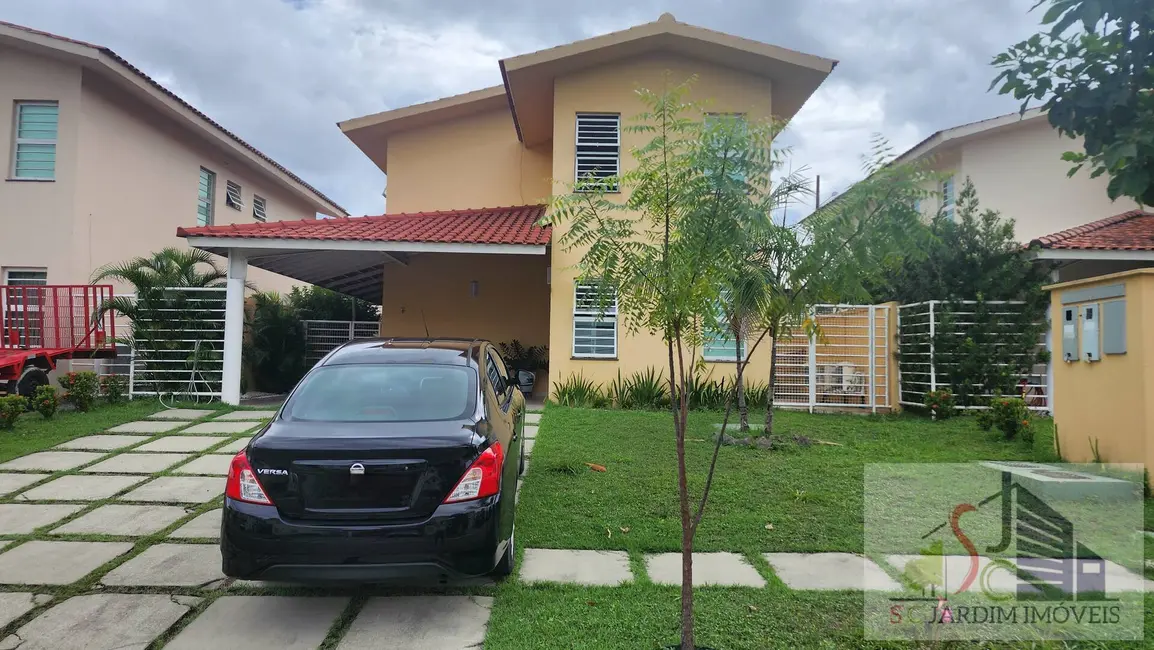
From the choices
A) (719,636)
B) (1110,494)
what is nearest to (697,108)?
(719,636)

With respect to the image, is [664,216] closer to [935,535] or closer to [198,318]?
[935,535]

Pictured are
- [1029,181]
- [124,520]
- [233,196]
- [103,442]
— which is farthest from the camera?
[233,196]

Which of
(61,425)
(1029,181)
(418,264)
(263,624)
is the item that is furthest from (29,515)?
(1029,181)

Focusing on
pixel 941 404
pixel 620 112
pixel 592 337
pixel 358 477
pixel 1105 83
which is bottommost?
pixel 941 404

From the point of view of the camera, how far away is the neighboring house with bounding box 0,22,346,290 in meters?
11.5

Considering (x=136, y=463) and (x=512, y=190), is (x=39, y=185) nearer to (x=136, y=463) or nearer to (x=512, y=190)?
A: (x=136, y=463)

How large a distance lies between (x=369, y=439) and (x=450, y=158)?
40.7ft

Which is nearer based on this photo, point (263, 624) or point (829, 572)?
point (263, 624)

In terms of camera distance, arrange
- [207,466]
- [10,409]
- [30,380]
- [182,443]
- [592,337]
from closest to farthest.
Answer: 1. [207,466]
2. [182,443]
3. [10,409]
4. [30,380]
5. [592,337]

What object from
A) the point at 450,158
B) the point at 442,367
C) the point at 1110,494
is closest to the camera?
the point at 442,367

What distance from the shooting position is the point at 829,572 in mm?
4227

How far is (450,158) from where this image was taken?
15.0 metres

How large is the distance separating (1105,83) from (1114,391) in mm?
4894

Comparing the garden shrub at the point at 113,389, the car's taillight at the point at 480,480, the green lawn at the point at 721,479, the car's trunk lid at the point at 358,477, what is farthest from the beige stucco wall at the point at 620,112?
the car's trunk lid at the point at 358,477
